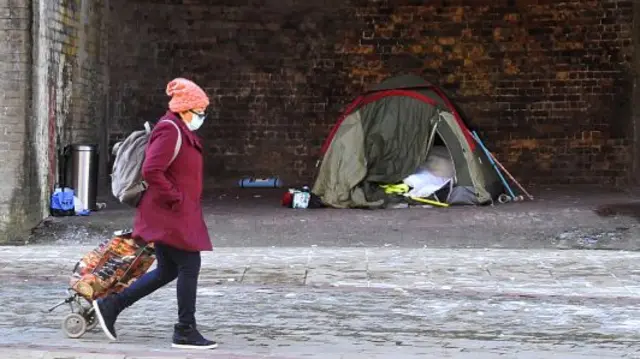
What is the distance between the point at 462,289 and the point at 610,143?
29.9 ft

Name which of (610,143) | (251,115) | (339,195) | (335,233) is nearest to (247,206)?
(339,195)

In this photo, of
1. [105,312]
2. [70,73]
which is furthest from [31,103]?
[105,312]

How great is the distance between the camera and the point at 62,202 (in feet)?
34.6

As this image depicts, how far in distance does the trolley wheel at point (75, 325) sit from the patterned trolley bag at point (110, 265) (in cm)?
19

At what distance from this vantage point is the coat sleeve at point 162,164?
493 cm

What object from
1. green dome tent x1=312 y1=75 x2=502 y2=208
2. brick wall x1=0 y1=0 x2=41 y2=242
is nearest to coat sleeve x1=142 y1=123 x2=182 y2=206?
brick wall x1=0 y1=0 x2=41 y2=242

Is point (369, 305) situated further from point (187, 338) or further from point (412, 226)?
point (412, 226)

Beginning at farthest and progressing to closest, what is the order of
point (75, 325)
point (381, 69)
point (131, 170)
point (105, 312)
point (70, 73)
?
1. point (381, 69)
2. point (70, 73)
3. point (75, 325)
4. point (105, 312)
5. point (131, 170)

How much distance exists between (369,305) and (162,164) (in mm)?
2438

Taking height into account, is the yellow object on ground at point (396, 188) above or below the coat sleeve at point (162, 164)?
below

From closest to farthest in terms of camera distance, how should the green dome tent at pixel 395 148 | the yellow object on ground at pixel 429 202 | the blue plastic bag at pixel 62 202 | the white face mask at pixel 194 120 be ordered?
the white face mask at pixel 194 120
the blue plastic bag at pixel 62 202
the yellow object on ground at pixel 429 202
the green dome tent at pixel 395 148

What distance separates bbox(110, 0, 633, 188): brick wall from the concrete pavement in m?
6.58

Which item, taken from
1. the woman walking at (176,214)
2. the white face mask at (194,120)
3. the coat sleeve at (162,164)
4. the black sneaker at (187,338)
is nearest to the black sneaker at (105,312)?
the woman walking at (176,214)

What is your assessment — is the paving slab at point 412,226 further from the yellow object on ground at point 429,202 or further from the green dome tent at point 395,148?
the green dome tent at point 395,148
